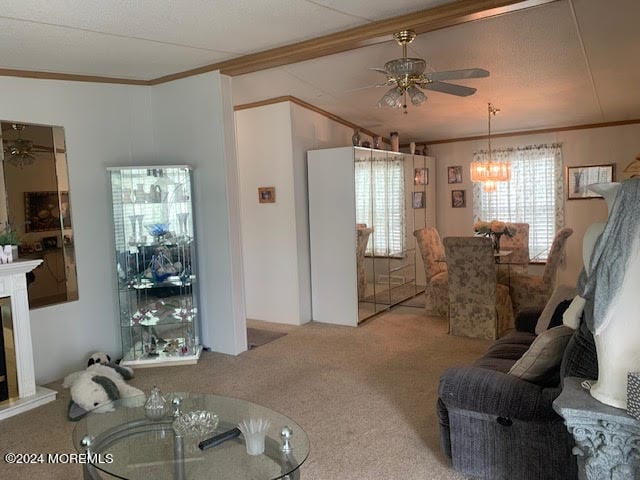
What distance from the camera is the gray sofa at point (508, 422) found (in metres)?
2.17

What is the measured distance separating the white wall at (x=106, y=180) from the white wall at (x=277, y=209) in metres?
1.03

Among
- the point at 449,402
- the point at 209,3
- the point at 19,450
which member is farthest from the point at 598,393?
the point at 19,450

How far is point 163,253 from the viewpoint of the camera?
4.48 metres

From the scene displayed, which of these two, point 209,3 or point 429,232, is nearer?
point 209,3

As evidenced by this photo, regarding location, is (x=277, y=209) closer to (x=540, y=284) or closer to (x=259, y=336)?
(x=259, y=336)

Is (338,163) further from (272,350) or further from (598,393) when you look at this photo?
(598,393)

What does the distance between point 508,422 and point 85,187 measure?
3.78 m

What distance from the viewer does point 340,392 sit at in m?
3.63

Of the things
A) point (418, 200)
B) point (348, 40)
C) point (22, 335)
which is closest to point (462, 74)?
point (348, 40)

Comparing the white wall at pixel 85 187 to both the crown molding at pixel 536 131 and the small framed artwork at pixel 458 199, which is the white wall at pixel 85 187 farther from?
the small framed artwork at pixel 458 199

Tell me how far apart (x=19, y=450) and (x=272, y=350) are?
2.20 meters

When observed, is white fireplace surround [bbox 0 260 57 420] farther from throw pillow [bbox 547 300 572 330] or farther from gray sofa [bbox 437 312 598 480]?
throw pillow [bbox 547 300 572 330]

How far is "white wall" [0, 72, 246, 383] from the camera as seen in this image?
4129 mm

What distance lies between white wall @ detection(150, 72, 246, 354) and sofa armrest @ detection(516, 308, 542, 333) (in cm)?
240
